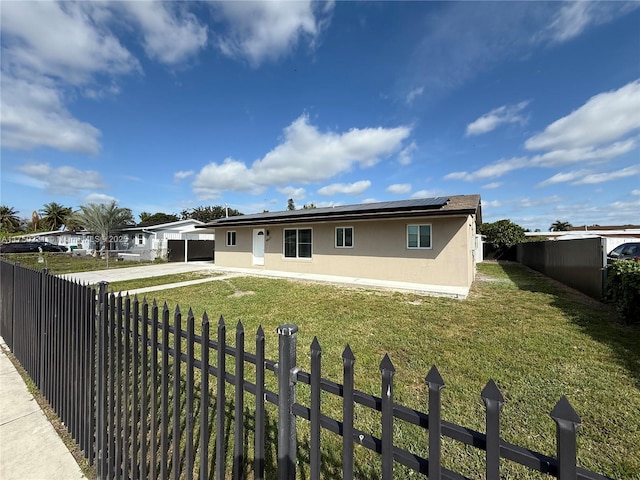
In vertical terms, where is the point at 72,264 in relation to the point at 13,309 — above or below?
below

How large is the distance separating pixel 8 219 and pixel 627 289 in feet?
269

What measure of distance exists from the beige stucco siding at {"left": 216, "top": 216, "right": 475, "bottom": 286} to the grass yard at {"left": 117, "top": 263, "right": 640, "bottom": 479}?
1832mm

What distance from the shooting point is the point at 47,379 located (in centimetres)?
331

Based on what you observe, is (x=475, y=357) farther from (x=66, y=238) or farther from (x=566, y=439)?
(x=66, y=238)

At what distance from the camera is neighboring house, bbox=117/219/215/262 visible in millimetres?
22891

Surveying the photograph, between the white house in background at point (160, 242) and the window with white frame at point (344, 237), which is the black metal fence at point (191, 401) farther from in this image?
the white house in background at point (160, 242)

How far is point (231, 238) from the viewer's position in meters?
18.3

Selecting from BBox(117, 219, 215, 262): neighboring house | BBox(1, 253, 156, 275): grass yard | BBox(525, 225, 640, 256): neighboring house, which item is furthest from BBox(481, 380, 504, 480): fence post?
BBox(117, 219, 215, 262): neighboring house

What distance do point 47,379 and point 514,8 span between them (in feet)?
40.3

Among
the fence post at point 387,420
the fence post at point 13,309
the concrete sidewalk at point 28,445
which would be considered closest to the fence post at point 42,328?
the concrete sidewalk at point 28,445

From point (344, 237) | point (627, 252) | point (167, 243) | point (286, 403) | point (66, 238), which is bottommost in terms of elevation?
point (286, 403)

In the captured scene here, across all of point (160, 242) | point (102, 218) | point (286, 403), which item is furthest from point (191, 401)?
point (102, 218)

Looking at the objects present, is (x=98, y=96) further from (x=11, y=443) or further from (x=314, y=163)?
(x=314, y=163)

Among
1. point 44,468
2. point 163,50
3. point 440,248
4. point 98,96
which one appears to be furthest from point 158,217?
point 44,468
